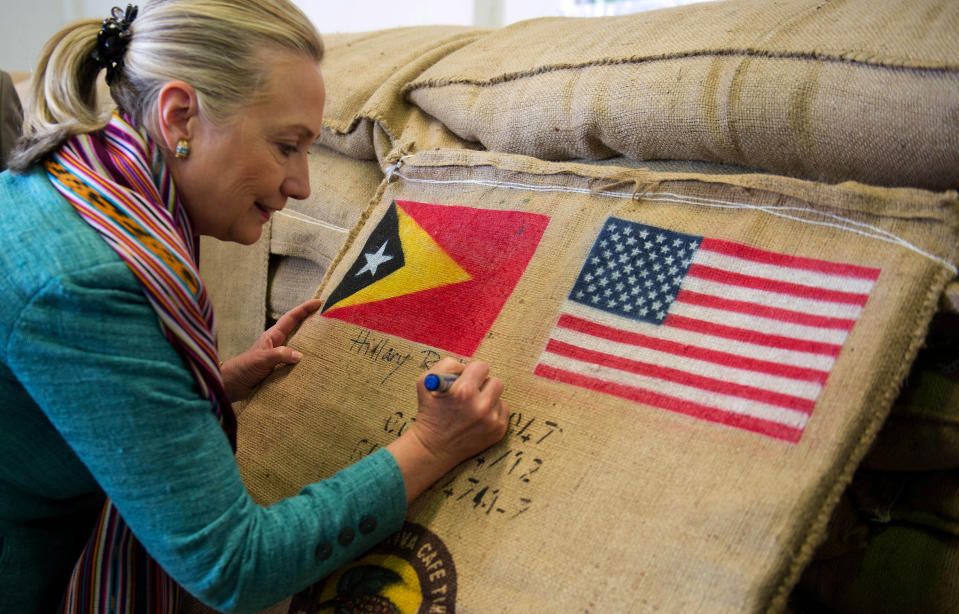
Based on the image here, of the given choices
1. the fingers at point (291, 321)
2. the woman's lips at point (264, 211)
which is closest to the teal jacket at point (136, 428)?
the woman's lips at point (264, 211)

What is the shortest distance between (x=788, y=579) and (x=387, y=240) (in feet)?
2.26

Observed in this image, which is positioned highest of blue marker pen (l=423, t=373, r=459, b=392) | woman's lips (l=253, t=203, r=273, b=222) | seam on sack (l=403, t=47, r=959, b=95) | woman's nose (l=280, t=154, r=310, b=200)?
seam on sack (l=403, t=47, r=959, b=95)

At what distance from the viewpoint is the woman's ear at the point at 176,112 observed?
29.5 inches

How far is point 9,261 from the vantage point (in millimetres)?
640

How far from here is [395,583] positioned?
29.0 inches

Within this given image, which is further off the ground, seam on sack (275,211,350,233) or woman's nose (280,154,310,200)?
woman's nose (280,154,310,200)

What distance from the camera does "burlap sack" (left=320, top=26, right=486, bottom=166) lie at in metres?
1.29

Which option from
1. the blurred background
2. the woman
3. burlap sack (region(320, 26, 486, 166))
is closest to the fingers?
the woman

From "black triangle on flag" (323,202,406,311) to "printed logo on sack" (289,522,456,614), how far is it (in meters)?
0.38

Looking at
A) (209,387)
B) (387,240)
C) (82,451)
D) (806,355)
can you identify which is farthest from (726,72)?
(82,451)

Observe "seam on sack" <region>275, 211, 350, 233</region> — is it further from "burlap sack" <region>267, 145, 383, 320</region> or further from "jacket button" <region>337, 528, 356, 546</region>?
"jacket button" <region>337, 528, 356, 546</region>

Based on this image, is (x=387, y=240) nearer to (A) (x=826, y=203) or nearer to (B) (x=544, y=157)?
(B) (x=544, y=157)

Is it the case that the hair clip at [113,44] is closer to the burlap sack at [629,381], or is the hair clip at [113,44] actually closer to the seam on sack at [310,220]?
the burlap sack at [629,381]

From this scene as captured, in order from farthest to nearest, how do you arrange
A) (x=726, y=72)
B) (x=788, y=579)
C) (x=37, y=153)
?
(x=726, y=72), (x=37, y=153), (x=788, y=579)
